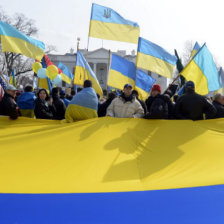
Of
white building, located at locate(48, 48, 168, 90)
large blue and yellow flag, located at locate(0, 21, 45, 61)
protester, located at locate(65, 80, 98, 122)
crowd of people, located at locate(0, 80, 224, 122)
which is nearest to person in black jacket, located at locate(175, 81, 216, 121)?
crowd of people, located at locate(0, 80, 224, 122)

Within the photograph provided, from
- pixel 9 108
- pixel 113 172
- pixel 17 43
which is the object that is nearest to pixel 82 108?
pixel 9 108

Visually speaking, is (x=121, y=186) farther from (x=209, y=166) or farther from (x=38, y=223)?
(x=209, y=166)

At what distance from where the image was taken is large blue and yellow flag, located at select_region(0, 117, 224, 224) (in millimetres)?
2533

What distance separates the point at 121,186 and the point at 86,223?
2.23 feet

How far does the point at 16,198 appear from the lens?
2672 mm

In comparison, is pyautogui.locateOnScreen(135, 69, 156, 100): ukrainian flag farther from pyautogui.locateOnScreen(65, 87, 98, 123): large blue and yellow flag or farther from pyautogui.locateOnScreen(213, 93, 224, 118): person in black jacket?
pyautogui.locateOnScreen(65, 87, 98, 123): large blue and yellow flag

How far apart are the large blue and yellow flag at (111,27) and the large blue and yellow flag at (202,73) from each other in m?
2.57

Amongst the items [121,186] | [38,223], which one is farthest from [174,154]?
[38,223]

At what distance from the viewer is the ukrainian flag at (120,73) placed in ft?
28.8

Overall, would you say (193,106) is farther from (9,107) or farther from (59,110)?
(9,107)

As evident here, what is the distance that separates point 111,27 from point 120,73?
5.08ft

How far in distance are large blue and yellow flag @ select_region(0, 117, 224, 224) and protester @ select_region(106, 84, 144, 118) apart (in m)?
0.26

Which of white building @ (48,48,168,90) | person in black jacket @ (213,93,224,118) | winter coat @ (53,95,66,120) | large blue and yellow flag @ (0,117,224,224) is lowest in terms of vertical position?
large blue and yellow flag @ (0,117,224,224)

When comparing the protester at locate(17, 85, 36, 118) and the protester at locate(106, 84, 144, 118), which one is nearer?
the protester at locate(106, 84, 144, 118)
